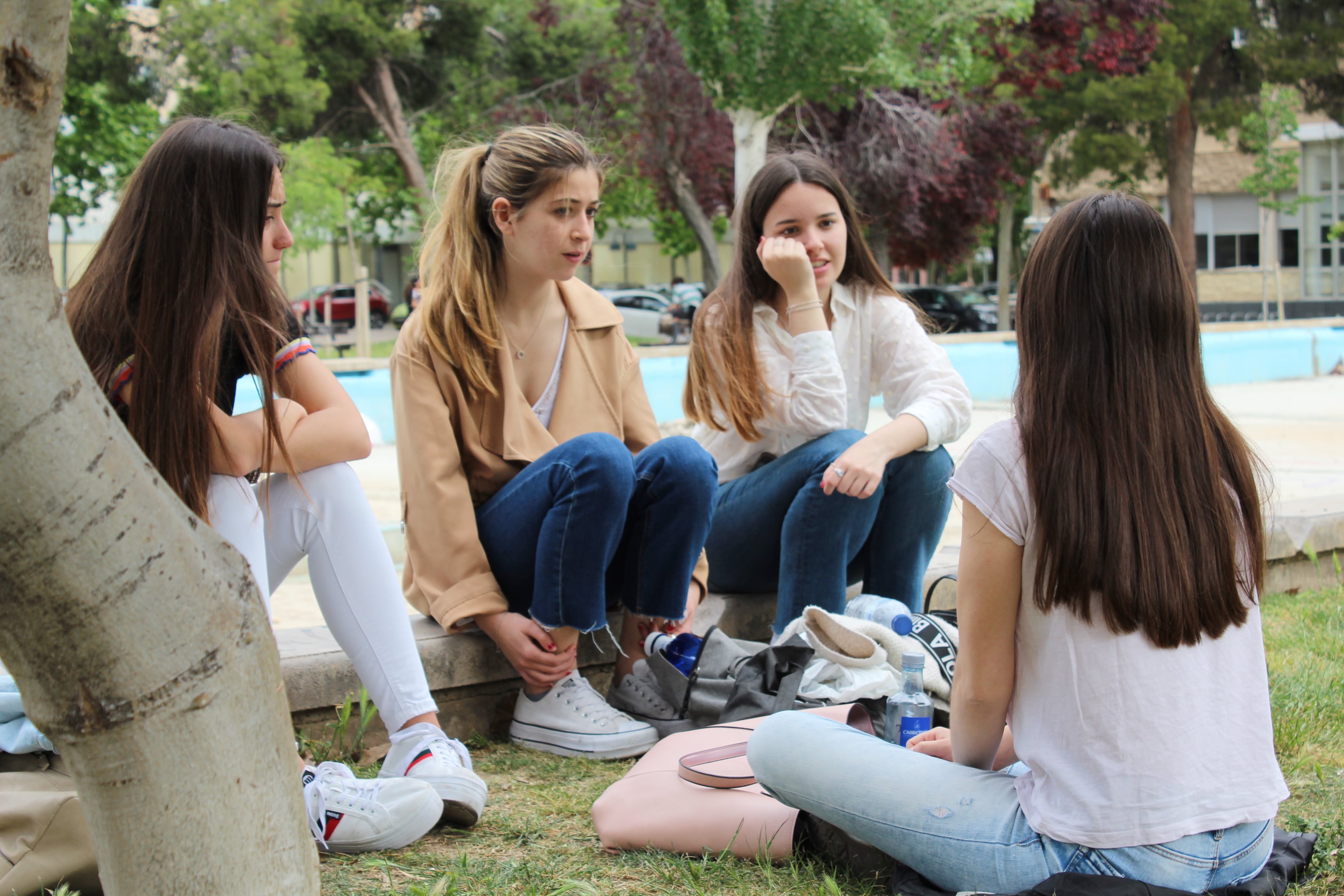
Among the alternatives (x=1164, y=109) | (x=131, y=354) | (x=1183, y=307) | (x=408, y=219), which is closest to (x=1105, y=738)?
(x=1183, y=307)

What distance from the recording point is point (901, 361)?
3141mm

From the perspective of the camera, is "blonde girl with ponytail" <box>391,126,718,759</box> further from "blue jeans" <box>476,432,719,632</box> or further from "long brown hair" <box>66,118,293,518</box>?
"long brown hair" <box>66,118,293,518</box>

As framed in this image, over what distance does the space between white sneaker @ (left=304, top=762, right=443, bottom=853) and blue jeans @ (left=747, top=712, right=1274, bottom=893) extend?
584mm

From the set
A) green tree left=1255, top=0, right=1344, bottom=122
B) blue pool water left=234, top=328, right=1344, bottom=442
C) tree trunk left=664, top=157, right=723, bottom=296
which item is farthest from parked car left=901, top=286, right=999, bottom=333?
blue pool water left=234, top=328, right=1344, bottom=442

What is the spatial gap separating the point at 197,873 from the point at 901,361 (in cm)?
233

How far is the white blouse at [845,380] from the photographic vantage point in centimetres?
292

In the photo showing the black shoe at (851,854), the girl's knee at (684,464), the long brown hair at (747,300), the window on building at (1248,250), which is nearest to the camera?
the black shoe at (851,854)

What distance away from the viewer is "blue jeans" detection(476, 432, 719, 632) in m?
2.53

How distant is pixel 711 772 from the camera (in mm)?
1996

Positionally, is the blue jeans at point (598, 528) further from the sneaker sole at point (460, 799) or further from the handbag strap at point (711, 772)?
the handbag strap at point (711, 772)

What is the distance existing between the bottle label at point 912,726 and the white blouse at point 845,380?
918mm

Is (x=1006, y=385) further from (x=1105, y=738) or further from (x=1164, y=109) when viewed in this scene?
(x=1105, y=738)

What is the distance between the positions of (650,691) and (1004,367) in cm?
1077

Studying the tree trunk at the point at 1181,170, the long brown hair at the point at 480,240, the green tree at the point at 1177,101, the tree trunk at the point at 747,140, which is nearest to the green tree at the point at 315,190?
the tree trunk at the point at 747,140
